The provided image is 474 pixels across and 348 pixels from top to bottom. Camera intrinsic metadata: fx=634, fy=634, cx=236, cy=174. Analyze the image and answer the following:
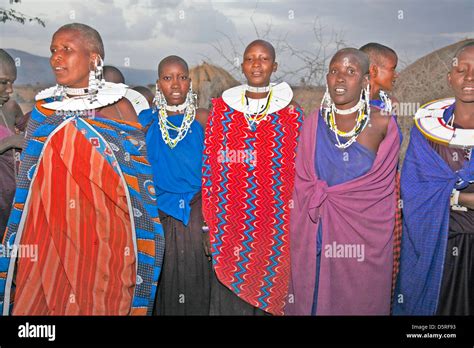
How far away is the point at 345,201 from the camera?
390cm

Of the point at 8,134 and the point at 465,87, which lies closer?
Answer: the point at 465,87

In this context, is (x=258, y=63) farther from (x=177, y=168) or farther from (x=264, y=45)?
(x=177, y=168)

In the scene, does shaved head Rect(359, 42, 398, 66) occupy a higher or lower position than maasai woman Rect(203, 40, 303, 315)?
higher

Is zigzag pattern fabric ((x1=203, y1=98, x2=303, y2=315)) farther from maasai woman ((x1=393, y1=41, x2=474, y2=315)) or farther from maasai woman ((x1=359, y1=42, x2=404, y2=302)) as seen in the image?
maasai woman ((x1=393, y1=41, x2=474, y2=315))

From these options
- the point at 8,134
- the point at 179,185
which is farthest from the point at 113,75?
the point at 179,185

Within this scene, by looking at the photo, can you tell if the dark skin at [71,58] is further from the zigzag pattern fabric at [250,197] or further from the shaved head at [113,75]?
the zigzag pattern fabric at [250,197]

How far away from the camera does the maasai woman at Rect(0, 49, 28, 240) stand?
162 inches

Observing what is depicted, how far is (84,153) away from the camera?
3.73 m

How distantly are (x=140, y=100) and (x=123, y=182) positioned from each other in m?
1.00

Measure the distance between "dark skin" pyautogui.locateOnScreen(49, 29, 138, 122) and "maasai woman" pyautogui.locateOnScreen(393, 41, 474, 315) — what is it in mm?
2024

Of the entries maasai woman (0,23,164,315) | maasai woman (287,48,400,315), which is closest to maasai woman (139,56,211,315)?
maasai woman (0,23,164,315)

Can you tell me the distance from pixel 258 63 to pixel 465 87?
1.29m

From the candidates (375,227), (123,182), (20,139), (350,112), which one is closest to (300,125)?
(350,112)
